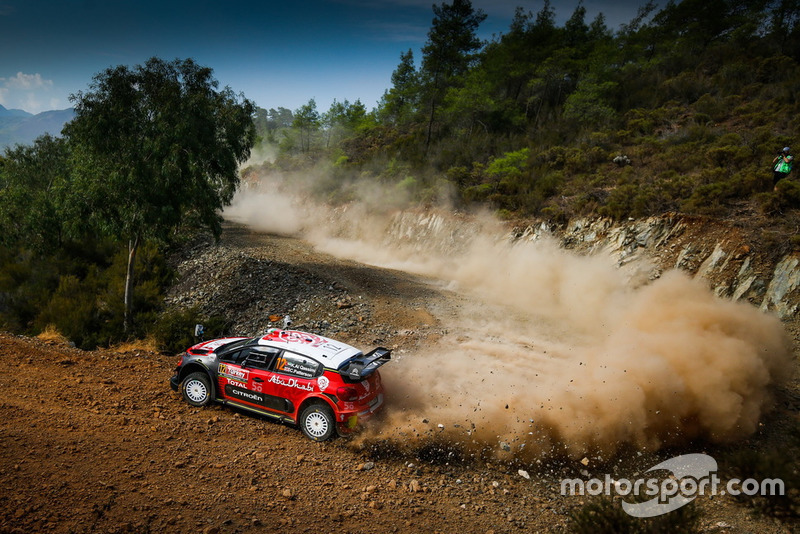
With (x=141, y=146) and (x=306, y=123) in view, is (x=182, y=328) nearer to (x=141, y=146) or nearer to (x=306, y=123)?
(x=141, y=146)

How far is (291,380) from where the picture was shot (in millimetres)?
7250

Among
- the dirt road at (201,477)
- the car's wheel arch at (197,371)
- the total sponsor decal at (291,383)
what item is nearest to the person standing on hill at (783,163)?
the dirt road at (201,477)

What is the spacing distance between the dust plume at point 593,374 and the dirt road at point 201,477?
86 cm

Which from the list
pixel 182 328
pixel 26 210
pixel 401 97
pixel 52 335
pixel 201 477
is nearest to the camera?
pixel 201 477

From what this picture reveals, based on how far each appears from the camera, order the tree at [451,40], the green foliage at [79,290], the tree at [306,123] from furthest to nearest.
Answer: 1. the tree at [306,123]
2. the tree at [451,40]
3. the green foliage at [79,290]

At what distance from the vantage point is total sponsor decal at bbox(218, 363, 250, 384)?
7613 millimetres

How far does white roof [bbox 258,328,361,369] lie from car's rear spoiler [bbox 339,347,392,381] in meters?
0.13

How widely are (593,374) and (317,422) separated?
248 inches

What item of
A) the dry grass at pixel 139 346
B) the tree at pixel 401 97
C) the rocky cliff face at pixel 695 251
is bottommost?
the dry grass at pixel 139 346

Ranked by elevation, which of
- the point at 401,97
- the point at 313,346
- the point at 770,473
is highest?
the point at 401,97

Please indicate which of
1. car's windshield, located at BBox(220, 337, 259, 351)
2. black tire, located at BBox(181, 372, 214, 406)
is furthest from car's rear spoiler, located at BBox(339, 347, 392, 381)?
black tire, located at BBox(181, 372, 214, 406)

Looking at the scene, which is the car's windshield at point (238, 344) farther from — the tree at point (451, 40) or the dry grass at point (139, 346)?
the tree at point (451, 40)

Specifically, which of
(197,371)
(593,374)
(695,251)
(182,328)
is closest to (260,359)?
(197,371)

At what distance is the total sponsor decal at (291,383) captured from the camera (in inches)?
279
